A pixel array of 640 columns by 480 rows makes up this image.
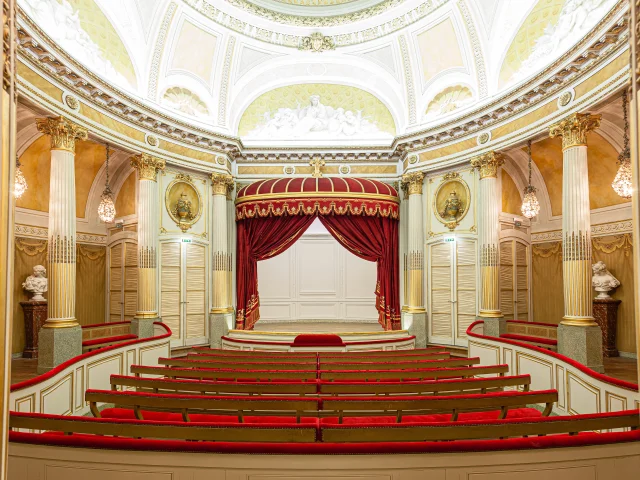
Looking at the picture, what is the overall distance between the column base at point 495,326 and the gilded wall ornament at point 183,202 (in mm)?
8002

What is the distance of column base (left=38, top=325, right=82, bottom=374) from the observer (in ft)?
22.5

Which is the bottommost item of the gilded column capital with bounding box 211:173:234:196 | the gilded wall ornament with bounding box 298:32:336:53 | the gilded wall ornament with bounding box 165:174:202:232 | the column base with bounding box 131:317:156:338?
the column base with bounding box 131:317:156:338

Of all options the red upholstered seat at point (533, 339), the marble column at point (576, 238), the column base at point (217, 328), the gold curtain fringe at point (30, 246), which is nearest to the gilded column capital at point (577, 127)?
the marble column at point (576, 238)

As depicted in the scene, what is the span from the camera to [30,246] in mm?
9438

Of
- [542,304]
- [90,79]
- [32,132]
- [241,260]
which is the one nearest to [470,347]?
[542,304]

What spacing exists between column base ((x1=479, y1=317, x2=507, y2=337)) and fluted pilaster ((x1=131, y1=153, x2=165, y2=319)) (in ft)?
25.8

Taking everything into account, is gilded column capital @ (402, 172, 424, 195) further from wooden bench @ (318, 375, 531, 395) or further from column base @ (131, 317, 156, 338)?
wooden bench @ (318, 375, 531, 395)

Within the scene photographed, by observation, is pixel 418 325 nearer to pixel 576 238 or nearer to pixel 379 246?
pixel 379 246

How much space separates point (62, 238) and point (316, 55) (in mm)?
8846

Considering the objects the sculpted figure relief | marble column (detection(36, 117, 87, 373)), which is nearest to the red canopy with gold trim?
the sculpted figure relief

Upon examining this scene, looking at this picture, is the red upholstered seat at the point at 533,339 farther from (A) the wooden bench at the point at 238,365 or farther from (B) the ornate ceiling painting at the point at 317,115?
(B) the ornate ceiling painting at the point at 317,115

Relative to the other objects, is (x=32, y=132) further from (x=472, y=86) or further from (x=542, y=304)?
(x=542, y=304)

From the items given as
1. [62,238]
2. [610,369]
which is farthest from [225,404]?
[610,369]

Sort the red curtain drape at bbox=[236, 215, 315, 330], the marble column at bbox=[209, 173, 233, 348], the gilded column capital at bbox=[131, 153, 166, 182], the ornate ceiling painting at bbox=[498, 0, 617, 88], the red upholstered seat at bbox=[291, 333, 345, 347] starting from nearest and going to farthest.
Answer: the ornate ceiling painting at bbox=[498, 0, 617, 88] < the red upholstered seat at bbox=[291, 333, 345, 347] < the gilded column capital at bbox=[131, 153, 166, 182] < the marble column at bbox=[209, 173, 233, 348] < the red curtain drape at bbox=[236, 215, 315, 330]
